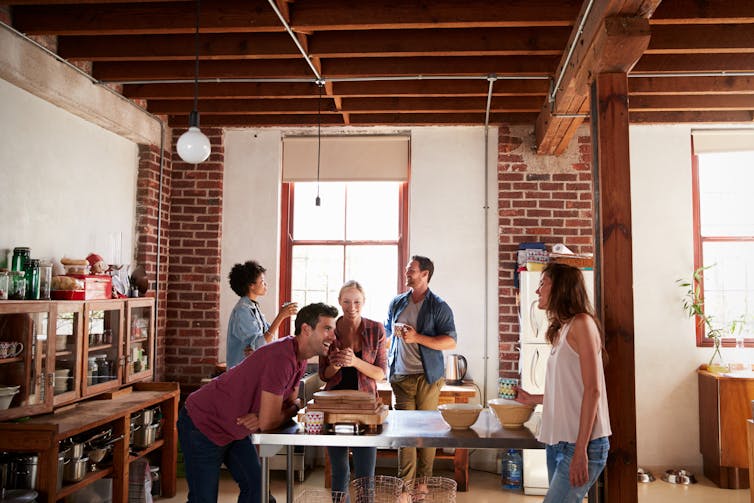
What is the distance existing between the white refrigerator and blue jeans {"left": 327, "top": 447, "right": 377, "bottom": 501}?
Answer: 200 centimetres

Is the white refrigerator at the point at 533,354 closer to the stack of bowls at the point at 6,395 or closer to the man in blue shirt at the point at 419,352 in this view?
the man in blue shirt at the point at 419,352

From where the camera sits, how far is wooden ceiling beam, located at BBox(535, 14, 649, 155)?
3.09 metres

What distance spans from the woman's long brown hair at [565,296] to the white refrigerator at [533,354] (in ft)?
7.54

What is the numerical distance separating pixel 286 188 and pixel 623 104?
145 inches

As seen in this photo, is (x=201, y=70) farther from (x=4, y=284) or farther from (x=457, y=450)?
(x=457, y=450)

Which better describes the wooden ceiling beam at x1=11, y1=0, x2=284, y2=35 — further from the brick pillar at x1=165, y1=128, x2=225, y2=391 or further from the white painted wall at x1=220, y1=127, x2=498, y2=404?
the white painted wall at x1=220, y1=127, x2=498, y2=404

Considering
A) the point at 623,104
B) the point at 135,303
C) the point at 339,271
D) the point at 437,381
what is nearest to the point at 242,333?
the point at 135,303

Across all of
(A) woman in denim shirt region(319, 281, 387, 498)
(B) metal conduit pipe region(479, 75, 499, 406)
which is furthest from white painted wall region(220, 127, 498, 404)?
(A) woman in denim shirt region(319, 281, 387, 498)

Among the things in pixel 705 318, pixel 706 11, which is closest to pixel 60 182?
pixel 706 11

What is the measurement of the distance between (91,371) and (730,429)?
16.7 feet

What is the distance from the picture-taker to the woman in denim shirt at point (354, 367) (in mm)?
3646

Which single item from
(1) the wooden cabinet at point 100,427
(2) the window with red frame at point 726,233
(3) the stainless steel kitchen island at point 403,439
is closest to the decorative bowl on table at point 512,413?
(3) the stainless steel kitchen island at point 403,439

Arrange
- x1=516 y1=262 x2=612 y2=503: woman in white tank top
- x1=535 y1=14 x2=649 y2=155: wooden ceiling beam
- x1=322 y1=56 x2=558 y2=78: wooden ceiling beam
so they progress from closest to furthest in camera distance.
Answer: x1=516 y1=262 x2=612 y2=503: woman in white tank top < x1=535 y1=14 x2=649 y2=155: wooden ceiling beam < x1=322 y1=56 x2=558 y2=78: wooden ceiling beam

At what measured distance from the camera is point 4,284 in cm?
368
